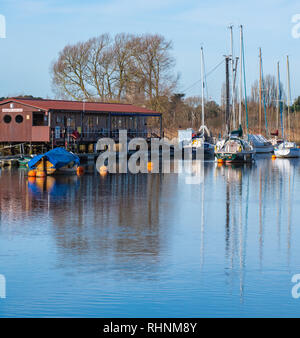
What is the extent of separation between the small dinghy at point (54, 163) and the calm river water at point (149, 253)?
10.5 metres

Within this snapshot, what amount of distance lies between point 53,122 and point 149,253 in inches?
1446

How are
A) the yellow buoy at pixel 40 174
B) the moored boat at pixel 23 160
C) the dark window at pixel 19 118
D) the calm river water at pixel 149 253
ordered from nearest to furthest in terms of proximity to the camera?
the calm river water at pixel 149 253 → the yellow buoy at pixel 40 174 → the moored boat at pixel 23 160 → the dark window at pixel 19 118

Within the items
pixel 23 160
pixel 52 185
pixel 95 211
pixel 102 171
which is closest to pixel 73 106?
pixel 23 160

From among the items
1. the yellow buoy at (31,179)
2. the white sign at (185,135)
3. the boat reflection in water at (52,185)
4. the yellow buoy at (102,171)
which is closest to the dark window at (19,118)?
the yellow buoy at (102,171)

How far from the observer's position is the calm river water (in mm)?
11586

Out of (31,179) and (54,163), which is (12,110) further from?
(31,179)

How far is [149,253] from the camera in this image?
615 inches

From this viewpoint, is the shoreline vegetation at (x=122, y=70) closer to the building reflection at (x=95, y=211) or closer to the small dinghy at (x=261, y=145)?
the small dinghy at (x=261, y=145)

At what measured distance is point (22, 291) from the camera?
12.3 m

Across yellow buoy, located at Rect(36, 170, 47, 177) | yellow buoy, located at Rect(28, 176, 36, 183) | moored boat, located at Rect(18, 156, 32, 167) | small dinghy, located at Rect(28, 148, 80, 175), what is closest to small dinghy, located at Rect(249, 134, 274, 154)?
moored boat, located at Rect(18, 156, 32, 167)

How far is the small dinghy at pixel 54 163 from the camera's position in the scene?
40.5 meters
